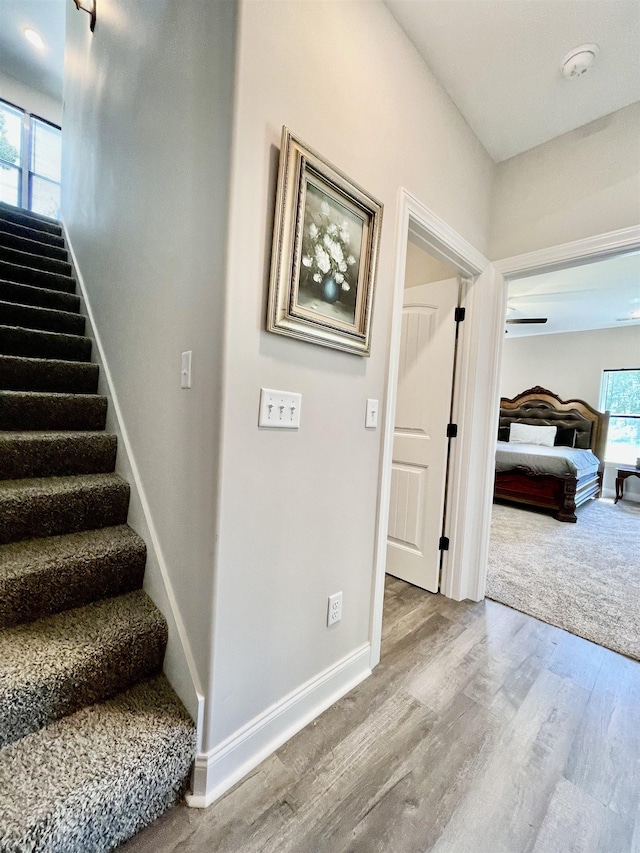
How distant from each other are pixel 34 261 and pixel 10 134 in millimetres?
3481

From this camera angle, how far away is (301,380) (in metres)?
Result: 1.18

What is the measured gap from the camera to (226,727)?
1.08 m

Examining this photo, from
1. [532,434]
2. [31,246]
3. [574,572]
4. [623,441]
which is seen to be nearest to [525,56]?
[574,572]

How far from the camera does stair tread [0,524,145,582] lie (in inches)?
45.9

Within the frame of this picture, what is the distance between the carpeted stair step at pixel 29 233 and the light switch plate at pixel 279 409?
3.17 m

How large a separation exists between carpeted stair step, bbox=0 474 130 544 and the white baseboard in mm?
957

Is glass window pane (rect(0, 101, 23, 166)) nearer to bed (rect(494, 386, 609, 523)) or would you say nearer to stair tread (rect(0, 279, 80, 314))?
stair tread (rect(0, 279, 80, 314))

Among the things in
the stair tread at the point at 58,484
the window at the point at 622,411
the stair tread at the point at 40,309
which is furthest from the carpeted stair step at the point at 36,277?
the window at the point at 622,411

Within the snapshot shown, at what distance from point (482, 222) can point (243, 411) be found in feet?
6.62

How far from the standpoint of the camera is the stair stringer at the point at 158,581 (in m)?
1.08

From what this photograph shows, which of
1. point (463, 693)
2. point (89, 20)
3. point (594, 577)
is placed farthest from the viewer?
point (594, 577)

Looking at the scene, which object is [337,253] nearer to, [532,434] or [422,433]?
[422,433]

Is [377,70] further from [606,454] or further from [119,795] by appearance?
[606,454]

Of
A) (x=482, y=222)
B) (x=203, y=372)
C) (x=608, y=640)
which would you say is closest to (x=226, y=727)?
(x=203, y=372)
